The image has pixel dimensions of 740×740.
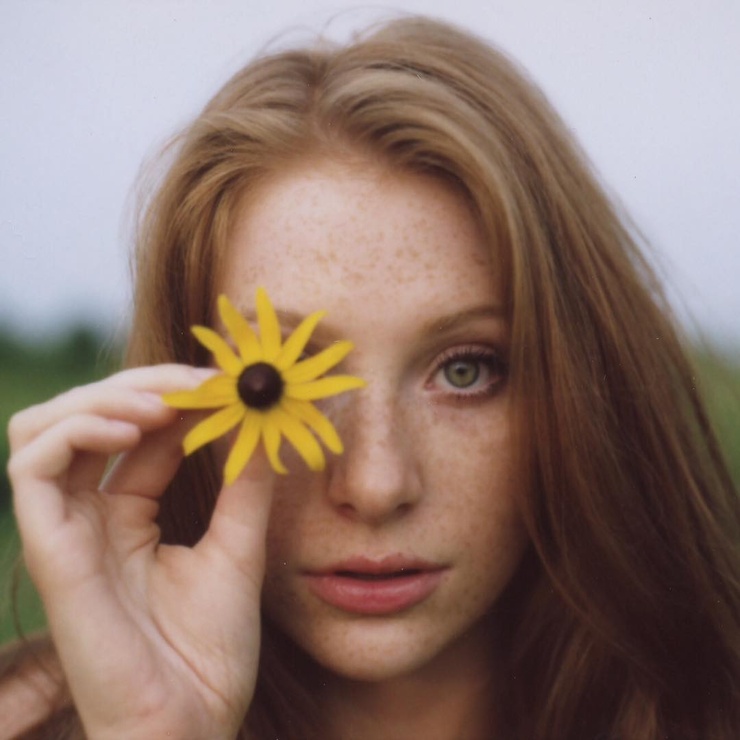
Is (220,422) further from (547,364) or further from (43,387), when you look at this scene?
(43,387)

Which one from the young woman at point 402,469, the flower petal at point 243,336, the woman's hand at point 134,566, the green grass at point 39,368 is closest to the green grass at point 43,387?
the green grass at point 39,368

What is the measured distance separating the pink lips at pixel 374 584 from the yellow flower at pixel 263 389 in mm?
328

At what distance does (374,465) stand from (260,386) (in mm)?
277

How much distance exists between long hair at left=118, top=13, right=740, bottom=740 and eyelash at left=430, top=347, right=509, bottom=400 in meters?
0.05

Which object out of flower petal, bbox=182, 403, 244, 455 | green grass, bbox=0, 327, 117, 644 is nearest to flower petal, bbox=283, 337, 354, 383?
flower petal, bbox=182, 403, 244, 455

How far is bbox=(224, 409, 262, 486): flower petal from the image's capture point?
1.83 m

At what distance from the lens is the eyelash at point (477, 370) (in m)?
2.14

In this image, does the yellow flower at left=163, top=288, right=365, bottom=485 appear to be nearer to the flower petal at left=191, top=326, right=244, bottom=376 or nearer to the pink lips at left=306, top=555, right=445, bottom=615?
the flower petal at left=191, top=326, right=244, bottom=376

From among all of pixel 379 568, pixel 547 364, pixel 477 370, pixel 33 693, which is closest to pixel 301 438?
pixel 379 568

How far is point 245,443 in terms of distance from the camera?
185 cm

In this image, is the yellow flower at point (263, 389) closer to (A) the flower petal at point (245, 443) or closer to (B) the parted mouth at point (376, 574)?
(A) the flower petal at point (245, 443)

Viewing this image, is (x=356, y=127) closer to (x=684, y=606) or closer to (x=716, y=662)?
(x=684, y=606)

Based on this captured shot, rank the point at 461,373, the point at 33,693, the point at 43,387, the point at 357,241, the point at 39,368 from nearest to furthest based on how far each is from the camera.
A: the point at 357,241
the point at 461,373
the point at 33,693
the point at 43,387
the point at 39,368

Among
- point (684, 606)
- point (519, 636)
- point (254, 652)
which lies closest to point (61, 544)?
point (254, 652)
